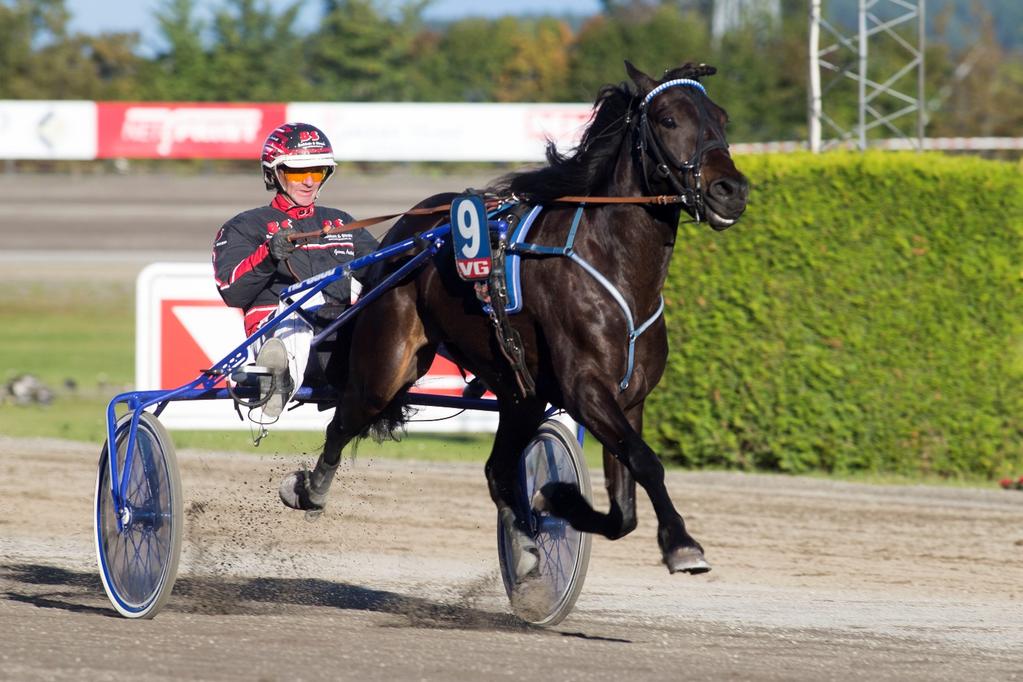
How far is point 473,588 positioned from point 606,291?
1.94 metres

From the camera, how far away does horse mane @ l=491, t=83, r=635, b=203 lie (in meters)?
4.88

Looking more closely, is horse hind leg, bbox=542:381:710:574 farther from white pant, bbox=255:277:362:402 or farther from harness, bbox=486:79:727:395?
white pant, bbox=255:277:362:402

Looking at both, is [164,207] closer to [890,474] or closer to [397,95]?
[397,95]

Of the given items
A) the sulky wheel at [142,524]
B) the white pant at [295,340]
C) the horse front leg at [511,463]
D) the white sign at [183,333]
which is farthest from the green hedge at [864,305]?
the sulky wheel at [142,524]

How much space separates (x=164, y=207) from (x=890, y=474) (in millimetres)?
17815

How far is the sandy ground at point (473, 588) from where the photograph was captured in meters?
4.45

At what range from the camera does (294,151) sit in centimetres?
546

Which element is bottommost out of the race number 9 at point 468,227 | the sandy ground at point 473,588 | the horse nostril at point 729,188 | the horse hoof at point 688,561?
the sandy ground at point 473,588

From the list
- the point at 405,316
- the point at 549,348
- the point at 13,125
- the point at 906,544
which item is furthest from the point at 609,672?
the point at 13,125

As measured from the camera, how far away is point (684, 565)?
4234 mm

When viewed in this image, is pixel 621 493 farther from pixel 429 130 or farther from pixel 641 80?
pixel 429 130

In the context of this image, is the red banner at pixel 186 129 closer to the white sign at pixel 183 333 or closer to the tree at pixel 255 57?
the tree at pixel 255 57

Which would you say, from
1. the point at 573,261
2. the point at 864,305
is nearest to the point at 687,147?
the point at 573,261

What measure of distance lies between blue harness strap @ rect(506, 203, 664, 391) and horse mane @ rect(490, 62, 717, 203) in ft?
0.26
